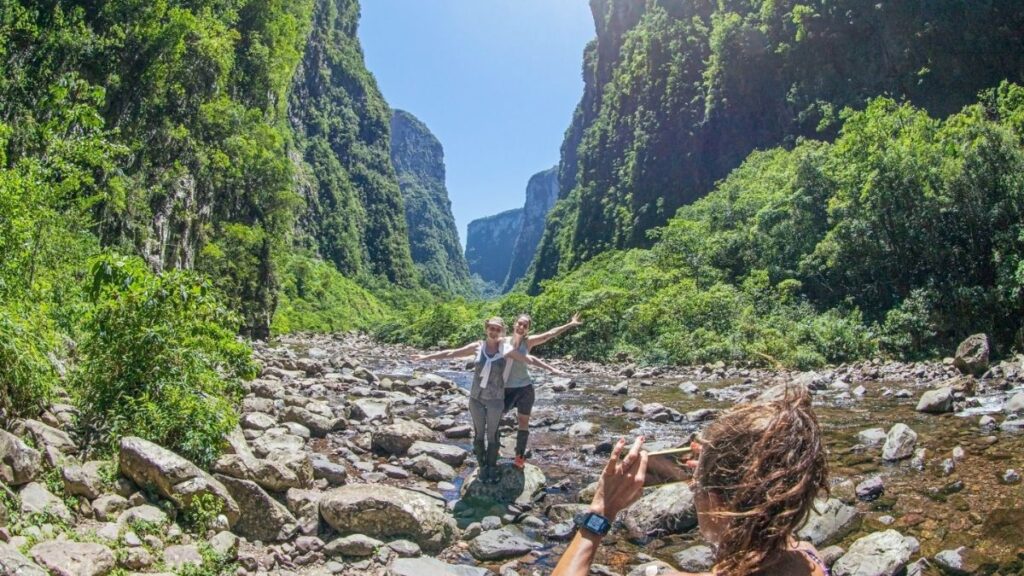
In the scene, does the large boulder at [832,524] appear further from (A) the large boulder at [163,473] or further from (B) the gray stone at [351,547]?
(A) the large boulder at [163,473]

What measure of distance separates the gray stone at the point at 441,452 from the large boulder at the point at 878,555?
17.4ft

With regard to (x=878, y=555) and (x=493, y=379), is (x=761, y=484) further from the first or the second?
(x=493, y=379)

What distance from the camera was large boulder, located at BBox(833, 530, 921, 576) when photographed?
16.5ft

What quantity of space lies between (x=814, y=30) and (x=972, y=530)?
50.6 m

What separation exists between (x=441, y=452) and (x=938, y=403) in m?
8.89

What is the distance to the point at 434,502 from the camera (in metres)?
6.53

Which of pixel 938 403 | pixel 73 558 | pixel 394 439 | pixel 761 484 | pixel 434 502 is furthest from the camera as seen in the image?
pixel 938 403

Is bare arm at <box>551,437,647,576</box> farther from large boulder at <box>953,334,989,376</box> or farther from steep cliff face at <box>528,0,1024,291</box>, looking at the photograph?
steep cliff face at <box>528,0,1024,291</box>

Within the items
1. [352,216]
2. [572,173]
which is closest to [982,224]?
[352,216]

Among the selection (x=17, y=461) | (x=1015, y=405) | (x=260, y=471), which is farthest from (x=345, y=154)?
(x=17, y=461)

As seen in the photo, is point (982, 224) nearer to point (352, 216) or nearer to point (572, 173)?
point (352, 216)

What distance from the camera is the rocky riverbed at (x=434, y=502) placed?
4.70 m

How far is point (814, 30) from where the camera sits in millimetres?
47781

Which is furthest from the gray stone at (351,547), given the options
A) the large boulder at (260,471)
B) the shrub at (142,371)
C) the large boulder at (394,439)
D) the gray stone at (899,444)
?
the gray stone at (899,444)
